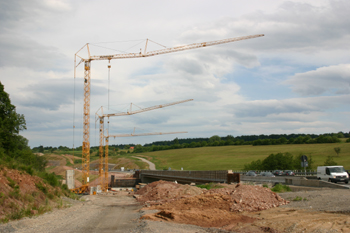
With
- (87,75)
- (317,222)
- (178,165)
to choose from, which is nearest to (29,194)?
(317,222)

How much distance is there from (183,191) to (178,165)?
108495 millimetres

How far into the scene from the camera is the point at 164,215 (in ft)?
61.3

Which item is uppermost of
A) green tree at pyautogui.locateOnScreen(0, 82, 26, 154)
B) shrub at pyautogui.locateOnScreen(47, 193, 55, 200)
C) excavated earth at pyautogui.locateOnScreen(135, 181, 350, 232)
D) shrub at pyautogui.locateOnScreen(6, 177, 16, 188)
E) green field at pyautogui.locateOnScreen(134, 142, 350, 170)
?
green tree at pyautogui.locateOnScreen(0, 82, 26, 154)

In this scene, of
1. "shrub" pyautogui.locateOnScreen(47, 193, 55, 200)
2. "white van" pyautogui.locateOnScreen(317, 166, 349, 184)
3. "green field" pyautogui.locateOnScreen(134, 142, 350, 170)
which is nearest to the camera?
"shrub" pyautogui.locateOnScreen(47, 193, 55, 200)

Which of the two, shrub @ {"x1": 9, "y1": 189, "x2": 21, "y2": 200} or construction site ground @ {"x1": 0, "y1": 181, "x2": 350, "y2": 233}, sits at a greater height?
shrub @ {"x1": 9, "y1": 189, "x2": 21, "y2": 200}

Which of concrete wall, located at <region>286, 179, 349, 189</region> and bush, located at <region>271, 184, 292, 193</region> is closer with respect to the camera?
bush, located at <region>271, 184, 292, 193</region>

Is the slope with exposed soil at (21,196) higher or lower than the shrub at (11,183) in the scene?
lower

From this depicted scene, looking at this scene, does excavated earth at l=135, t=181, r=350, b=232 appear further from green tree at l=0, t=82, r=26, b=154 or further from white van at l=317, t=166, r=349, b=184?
green tree at l=0, t=82, r=26, b=154

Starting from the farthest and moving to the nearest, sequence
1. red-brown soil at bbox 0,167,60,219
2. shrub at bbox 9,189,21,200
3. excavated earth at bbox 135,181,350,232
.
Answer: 1. shrub at bbox 9,189,21,200
2. red-brown soil at bbox 0,167,60,219
3. excavated earth at bbox 135,181,350,232

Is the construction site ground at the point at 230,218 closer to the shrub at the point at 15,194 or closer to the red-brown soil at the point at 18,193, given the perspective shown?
the red-brown soil at the point at 18,193

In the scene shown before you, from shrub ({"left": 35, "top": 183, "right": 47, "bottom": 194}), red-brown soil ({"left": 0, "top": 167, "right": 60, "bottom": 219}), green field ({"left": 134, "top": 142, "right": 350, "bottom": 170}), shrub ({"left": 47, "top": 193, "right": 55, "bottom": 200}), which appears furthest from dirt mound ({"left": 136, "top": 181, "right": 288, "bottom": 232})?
green field ({"left": 134, "top": 142, "right": 350, "bottom": 170})

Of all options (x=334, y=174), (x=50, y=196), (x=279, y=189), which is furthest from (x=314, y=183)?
(x=50, y=196)

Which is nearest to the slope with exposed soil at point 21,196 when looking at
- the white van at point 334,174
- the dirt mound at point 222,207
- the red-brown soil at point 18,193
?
the red-brown soil at point 18,193

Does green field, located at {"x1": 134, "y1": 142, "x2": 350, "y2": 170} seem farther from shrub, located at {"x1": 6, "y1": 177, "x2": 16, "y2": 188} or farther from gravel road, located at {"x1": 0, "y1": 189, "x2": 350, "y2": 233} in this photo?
shrub, located at {"x1": 6, "y1": 177, "x2": 16, "y2": 188}
